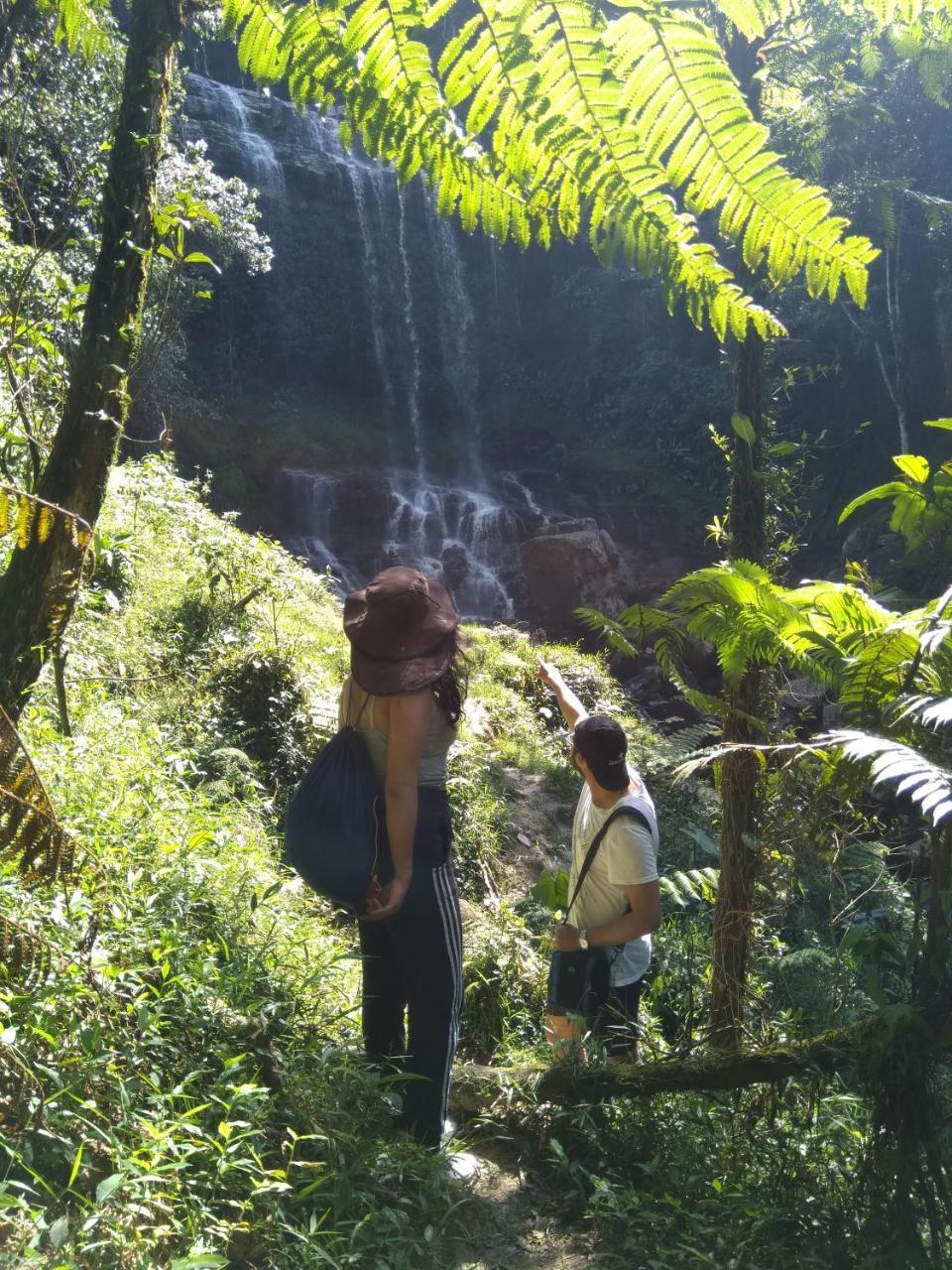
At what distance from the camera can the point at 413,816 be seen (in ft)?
8.17

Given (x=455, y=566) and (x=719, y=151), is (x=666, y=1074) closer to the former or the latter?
(x=719, y=151)

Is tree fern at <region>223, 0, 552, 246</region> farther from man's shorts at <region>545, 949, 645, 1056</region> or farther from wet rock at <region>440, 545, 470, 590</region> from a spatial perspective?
wet rock at <region>440, 545, 470, 590</region>

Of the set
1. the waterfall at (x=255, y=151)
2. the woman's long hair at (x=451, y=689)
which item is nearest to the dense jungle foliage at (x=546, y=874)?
the woman's long hair at (x=451, y=689)

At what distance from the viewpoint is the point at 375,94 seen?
4.15ft

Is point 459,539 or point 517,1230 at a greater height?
point 459,539

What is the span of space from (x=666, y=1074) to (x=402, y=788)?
0.99m

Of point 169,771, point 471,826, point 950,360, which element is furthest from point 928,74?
point 950,360

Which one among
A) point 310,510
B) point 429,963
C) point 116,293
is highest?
point 310,510

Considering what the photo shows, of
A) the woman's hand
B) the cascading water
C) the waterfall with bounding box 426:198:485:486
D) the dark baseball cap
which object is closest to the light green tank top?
the woman's hand

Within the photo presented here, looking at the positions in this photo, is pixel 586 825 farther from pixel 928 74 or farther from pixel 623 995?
pixel 928 74

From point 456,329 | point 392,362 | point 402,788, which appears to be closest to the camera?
point 402,788

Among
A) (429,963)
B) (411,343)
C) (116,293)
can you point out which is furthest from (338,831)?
(411,343)

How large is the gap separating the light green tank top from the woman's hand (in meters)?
0.26

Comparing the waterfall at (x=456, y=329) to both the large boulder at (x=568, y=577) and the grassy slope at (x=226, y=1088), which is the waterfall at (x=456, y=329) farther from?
the grassy slope at (x=226, y=1088)
